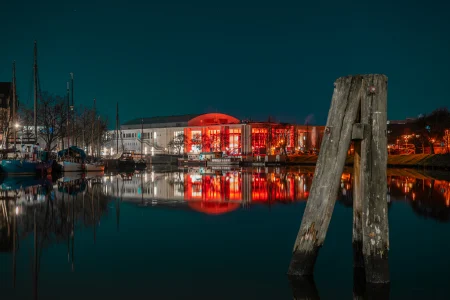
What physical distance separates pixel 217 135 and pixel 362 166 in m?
137

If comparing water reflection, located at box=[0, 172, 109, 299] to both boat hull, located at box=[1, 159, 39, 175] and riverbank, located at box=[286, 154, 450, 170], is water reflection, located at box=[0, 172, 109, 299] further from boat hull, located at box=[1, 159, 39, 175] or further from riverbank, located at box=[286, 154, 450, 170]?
riverbank, located at box=[286, 154, 450, 170]

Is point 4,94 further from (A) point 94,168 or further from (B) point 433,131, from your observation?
(B) point 433,131

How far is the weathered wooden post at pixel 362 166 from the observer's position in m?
9.04

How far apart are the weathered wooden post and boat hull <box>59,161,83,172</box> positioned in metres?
55.0

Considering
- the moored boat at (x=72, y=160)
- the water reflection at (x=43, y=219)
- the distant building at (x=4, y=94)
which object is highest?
the distant building at (x=4, y=94)

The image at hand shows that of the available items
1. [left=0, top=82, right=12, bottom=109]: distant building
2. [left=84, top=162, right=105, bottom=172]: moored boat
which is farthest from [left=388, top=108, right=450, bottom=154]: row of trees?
[left=0, top=82, right=12, bottom=109]: distant building

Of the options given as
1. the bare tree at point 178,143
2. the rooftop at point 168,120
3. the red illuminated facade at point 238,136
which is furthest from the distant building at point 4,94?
the rooftop at point 168,120

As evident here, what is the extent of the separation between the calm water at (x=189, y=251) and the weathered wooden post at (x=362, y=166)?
2.62 feet

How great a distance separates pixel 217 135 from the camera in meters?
146

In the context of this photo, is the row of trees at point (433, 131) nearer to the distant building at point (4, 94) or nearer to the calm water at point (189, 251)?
the calm water at point (189, 251)

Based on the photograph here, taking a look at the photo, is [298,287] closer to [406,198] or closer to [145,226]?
[145,226]

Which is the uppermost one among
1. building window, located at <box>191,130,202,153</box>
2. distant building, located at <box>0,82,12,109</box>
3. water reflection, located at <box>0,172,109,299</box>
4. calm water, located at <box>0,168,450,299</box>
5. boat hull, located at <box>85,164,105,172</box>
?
distant building, located at <box>0,82,12,109</box>

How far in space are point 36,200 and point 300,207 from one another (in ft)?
38.3

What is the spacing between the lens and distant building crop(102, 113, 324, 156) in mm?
141625
